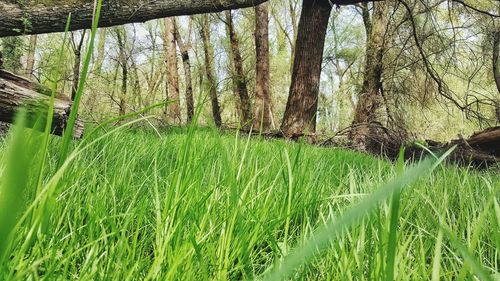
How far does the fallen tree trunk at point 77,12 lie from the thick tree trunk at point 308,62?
1530 mm

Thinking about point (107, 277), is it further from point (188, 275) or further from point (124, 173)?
point (124, 173)

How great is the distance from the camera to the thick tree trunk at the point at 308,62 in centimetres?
498

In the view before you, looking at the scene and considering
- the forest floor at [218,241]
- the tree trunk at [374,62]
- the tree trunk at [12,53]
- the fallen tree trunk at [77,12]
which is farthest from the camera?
Answer: the tree trunk at [374,62]

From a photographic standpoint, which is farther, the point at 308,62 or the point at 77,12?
the point at 308,62

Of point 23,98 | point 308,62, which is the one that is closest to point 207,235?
point 23,98

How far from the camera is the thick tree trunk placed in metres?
4.98

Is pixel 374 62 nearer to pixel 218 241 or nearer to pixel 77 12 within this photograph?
pixel 77 12

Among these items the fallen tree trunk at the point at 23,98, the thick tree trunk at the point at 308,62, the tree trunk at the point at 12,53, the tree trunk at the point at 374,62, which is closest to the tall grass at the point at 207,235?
the fallen tree trunk at the point at 23,98

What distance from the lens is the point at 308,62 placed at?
5.01 m

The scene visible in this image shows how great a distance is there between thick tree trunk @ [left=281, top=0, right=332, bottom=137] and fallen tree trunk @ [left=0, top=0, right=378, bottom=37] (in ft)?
5.02

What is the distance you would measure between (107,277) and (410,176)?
0.55m

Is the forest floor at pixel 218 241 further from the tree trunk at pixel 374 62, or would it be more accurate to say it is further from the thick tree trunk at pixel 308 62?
the tree trunk at pixel 374 62

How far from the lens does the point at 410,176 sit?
21cm

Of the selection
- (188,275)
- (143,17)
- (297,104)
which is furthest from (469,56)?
(188,275)
